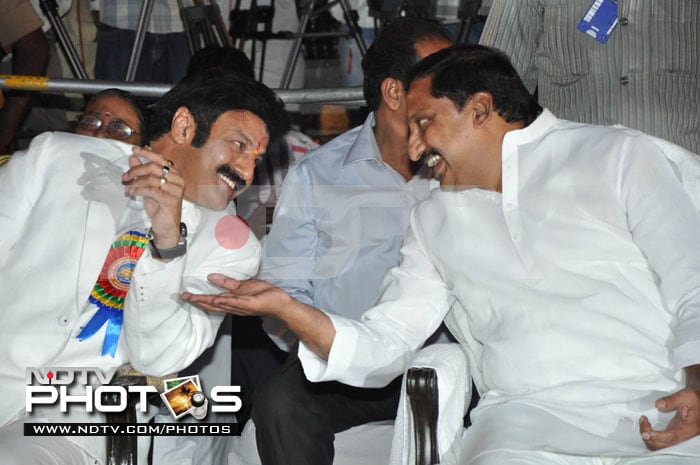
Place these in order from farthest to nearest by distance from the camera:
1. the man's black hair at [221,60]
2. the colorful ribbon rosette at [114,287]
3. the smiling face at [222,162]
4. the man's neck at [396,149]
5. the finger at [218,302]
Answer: the man's black hair at [221,60], the man's neck at [396,149], the smiling face at [222,162], the colorful ribbon rosette at [114,287], the finger at [218,302]

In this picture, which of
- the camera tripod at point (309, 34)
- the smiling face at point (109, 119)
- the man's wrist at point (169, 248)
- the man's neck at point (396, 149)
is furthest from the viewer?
the camera tripod at point (309, 34)

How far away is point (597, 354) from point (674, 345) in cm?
15

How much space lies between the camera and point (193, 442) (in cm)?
252

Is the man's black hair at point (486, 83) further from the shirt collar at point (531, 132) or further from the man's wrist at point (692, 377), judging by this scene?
the man's wrist at point (692, 377)

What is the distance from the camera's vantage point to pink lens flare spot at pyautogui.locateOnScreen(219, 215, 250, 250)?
2332 mm

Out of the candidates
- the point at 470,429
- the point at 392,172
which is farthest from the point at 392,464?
the point at 392,172

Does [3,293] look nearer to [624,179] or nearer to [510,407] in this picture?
[510,407]

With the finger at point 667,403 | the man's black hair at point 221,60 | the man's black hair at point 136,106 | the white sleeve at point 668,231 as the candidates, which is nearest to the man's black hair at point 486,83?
the white sleeve at point 668,231

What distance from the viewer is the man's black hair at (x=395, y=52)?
2.81m

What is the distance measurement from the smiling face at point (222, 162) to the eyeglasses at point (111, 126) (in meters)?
0.35

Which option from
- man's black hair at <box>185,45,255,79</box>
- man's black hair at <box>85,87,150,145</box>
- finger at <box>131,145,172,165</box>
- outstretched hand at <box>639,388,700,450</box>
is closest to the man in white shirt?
outstretched hand at <box>639,388,700,450</box>

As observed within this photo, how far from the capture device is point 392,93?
9.15 ft

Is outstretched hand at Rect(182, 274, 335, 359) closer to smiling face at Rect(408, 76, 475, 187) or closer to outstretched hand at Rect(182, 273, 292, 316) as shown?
outstretched hand at Rect(182, 273, 292, 316)

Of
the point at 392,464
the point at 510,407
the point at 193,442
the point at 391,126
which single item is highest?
the point at 391,126
